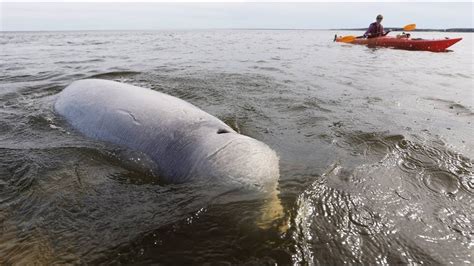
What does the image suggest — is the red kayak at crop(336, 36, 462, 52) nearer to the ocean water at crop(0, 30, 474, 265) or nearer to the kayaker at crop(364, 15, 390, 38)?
the kayaker at crop(364, 15, 390, 38)

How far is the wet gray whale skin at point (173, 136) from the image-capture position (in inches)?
129

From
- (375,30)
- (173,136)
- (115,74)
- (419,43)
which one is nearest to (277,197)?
(173,136)

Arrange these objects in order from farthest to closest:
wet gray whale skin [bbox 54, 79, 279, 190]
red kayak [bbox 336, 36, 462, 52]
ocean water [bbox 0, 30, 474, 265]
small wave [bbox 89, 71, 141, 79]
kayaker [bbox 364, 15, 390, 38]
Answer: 1. kayaker [bbox 364, 15, 390, 38]
2. red kayak [bbox 336, 36, 462, 52]
3. small wave [bbox 89, 71, 141, 79]
4. wet gray whale skin [bbox 54, 79, 279, 190]
5. ocean water [bbox 0, 30, 474, 265]

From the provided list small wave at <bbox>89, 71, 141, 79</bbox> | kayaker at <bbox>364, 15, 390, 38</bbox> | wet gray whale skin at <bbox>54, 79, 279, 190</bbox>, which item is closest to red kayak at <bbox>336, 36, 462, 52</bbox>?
kayaker at <bbox>364, 15, 390, 38</bbox>

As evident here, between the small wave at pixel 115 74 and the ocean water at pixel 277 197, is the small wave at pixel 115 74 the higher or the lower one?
the lower one

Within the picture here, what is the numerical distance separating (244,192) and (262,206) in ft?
0.67

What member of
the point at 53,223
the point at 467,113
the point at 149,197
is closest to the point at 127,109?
the point at 149,197

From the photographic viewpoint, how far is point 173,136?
12.8 feet

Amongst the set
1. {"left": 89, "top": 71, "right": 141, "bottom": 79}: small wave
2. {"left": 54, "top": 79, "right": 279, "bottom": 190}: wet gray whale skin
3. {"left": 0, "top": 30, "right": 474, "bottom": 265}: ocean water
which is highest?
{"left": 54, "top": 79, "right": 279, "bottom": 190}: wet gray whale skin

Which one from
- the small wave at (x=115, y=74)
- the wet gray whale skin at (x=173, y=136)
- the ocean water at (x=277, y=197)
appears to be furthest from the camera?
the small wave at (x=115, y=74)

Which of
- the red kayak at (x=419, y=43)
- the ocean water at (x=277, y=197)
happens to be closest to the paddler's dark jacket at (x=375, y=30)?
the red kayak at (x=419, y=43)

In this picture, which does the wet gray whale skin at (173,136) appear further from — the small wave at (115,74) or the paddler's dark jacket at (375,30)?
the paddler's dark jacket at (375,30)

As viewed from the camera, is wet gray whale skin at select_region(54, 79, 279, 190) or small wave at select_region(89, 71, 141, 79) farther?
small wave at select_region(89, 71, 141, 79)

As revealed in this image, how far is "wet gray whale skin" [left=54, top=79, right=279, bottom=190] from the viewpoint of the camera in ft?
10.8
